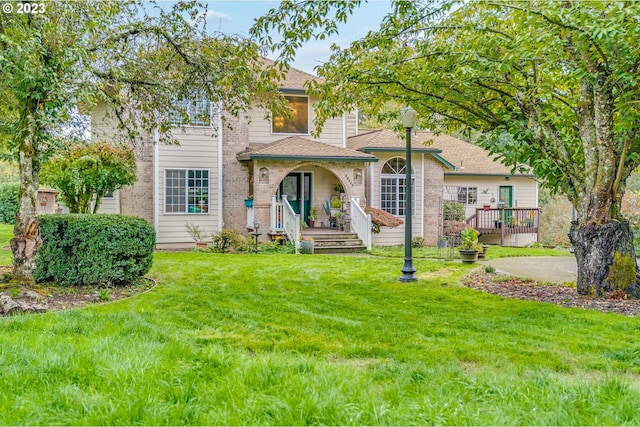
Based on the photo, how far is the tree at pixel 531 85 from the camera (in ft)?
20.9

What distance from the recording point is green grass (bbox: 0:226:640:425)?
112 inches

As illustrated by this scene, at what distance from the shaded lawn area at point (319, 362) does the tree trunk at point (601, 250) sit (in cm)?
125

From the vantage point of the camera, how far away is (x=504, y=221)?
1980 centimetres

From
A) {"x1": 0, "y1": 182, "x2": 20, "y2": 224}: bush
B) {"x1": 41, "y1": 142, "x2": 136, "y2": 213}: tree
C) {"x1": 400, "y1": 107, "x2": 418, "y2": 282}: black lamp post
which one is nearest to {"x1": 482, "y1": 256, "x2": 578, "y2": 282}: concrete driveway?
{"x1": 400, "y1": 107, "x2": 418, "y2": 282}: black lamp post

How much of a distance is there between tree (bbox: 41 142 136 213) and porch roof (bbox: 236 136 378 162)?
12.8 feet

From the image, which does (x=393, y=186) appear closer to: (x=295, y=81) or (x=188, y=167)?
A: (x=295, y=81)

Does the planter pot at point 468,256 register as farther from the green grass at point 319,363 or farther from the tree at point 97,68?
the tree at point 97,68

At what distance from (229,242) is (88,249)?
7.40 m

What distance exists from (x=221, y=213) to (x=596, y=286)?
1217 centimetres

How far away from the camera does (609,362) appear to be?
4016mm

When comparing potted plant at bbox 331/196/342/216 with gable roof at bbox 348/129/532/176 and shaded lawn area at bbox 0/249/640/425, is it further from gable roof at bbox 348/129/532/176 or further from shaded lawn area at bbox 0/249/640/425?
shaded lawn area at bbox 0/249/640/425

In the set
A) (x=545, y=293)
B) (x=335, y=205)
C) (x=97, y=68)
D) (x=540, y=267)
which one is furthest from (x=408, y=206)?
(x=335, y=205)

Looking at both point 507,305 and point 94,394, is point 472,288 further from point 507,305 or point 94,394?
point 94,394

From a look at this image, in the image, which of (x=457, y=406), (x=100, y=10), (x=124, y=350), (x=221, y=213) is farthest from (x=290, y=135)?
(x=457, y=406)
